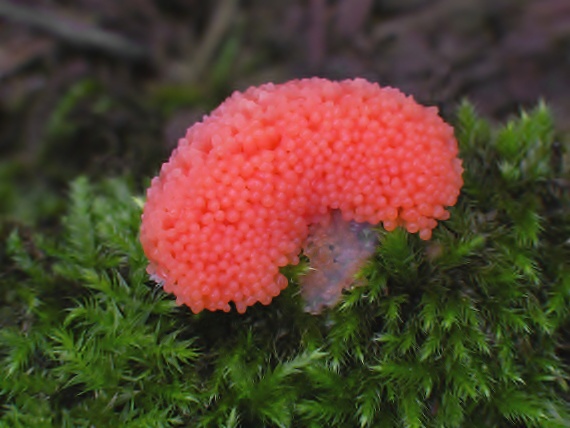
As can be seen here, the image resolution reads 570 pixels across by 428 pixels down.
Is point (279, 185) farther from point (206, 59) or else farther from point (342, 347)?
point (206, 59)

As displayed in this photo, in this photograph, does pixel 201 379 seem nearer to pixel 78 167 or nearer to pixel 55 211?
pixel 55 211

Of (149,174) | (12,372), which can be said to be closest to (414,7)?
(149,174)

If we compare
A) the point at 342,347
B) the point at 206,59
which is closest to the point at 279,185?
the point at 342,347

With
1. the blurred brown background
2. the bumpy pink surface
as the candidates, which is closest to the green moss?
the bumpy pink surface

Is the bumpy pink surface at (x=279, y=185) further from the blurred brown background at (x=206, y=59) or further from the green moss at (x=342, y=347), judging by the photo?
the blurred brown background at (x=206, y=59)

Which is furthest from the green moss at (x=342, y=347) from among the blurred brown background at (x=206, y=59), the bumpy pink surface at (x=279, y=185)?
the blurred brown background at (x=206, y=59)

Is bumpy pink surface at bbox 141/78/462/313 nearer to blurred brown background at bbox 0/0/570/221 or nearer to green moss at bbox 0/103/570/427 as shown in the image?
green moss at bbox 0/103/570/427
